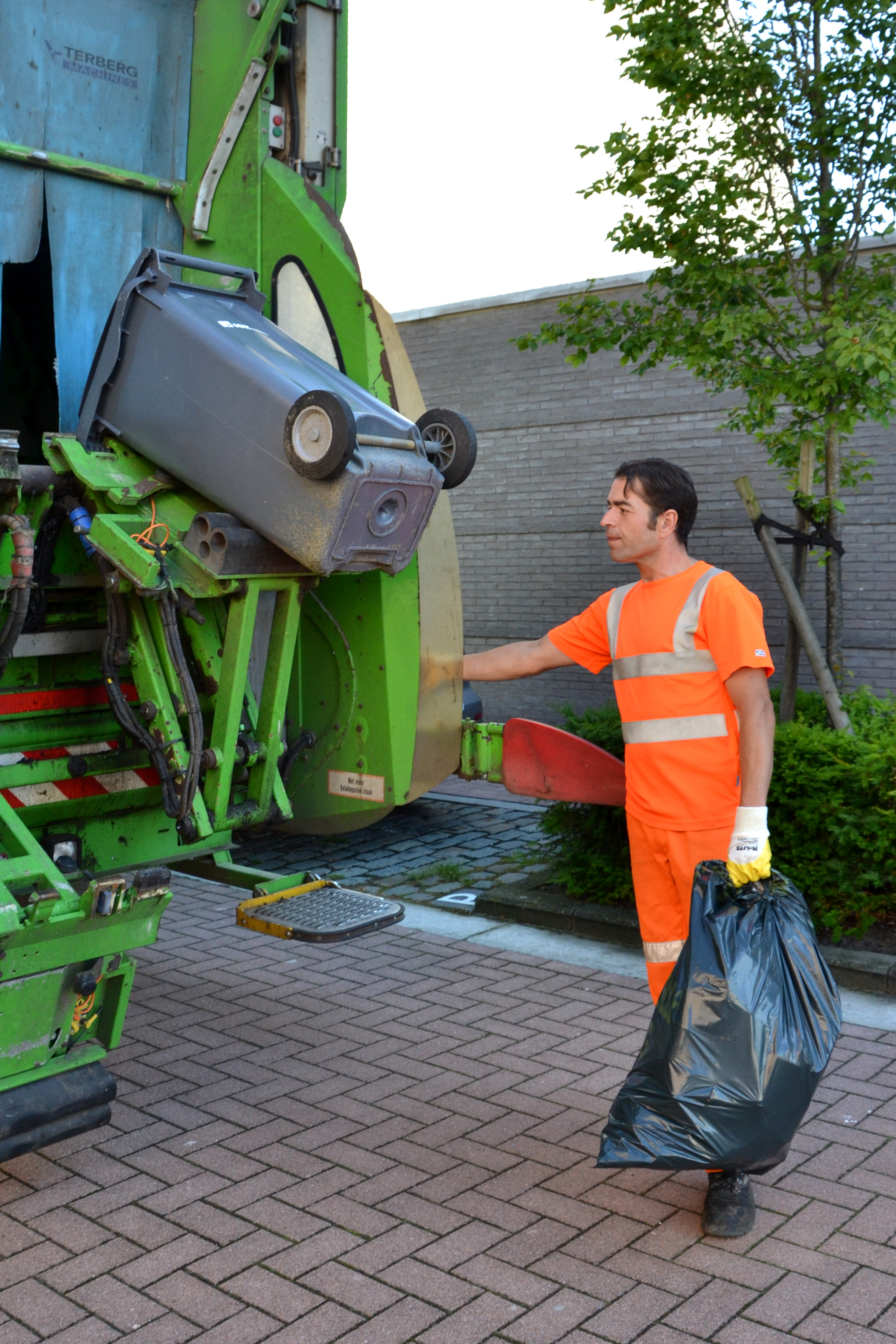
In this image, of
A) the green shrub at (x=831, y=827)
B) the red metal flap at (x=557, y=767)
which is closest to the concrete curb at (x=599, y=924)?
the green shrub at (x=831, y=827)

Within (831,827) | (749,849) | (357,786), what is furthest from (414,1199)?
(831,827)

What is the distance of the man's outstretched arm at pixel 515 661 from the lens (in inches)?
150

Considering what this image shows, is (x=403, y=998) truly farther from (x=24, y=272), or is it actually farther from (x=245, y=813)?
(x=24, y=272)

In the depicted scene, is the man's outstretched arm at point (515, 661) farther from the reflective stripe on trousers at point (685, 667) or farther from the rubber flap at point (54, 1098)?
the rubber flap at point (54, 1098)

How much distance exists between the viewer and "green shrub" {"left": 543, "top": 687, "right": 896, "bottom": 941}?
4.92 m

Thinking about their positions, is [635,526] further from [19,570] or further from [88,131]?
[88,131]

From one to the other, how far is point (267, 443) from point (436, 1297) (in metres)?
2.09

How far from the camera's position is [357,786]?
4.11 metres

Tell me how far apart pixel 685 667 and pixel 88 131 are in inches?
104

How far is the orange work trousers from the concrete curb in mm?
1718

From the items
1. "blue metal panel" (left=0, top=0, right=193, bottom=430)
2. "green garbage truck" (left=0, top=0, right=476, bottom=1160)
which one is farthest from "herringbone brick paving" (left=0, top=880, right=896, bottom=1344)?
"blue metal panel" (left=0, top=0, right=193, bottom=430)

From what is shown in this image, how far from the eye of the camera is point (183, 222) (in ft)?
14.2

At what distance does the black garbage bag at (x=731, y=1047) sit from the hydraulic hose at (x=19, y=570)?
1.84 metres

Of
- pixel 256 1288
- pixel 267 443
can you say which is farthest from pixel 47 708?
pixel 256 1288
